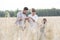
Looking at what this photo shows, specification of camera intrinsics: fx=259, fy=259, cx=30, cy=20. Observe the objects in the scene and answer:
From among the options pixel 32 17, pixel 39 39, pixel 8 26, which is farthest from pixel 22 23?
pixel 32 17

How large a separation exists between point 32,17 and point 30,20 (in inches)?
10.8

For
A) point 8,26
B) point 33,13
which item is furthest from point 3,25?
point 33,13

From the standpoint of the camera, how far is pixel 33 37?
2836 mm

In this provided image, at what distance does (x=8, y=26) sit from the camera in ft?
10.5

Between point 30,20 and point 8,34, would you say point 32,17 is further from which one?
point 8,34

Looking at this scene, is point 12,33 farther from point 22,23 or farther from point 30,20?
point 30,20

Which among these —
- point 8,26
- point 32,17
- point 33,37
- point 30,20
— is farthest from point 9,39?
point 32,17

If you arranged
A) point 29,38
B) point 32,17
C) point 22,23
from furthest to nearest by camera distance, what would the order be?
1. point 32,17
2. point 22,23
3. point 29,38

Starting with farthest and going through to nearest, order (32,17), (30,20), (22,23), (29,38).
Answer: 1. (32,17)
2. (30,20)
3. (22,23)
4. (29,38)

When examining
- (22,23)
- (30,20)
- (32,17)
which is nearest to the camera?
(22,23)

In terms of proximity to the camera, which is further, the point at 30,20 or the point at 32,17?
the point at 32,17

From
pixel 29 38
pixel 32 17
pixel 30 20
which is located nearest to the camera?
pixel 29 38

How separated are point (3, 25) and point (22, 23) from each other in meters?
0.31

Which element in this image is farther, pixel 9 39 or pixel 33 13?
pixel 33 13
